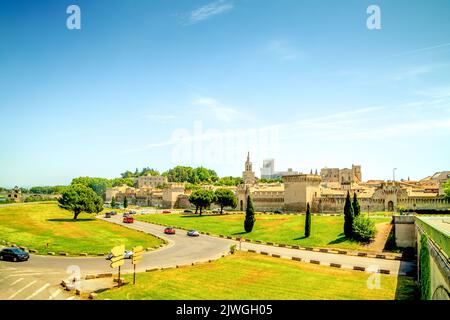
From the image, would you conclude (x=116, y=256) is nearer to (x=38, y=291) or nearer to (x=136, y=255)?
(x=136, y=255)

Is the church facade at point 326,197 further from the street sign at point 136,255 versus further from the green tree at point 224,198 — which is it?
the street sign at point 136,255

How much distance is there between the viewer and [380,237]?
48.5 meters

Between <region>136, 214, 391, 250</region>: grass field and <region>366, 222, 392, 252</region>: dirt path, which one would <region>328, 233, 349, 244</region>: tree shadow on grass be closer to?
<region>136, 214, 391, 250</region>: grass field

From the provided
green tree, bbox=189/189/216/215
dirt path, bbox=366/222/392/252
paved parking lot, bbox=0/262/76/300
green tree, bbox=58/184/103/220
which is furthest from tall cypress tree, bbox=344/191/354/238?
green tree, bbox=58/184/103/220

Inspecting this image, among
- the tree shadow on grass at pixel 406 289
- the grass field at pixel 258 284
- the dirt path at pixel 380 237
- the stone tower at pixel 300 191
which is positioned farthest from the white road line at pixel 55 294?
the stone tower at pixel 300 191

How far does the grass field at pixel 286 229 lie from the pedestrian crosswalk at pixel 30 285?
34.3m

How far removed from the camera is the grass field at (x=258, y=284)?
22828 millimetres

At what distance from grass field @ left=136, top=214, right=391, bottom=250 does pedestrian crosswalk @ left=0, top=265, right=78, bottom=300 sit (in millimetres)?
34315

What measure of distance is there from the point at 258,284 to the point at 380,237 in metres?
29.3

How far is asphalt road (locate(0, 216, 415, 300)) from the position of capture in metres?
22.9

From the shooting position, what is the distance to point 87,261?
3438cm
